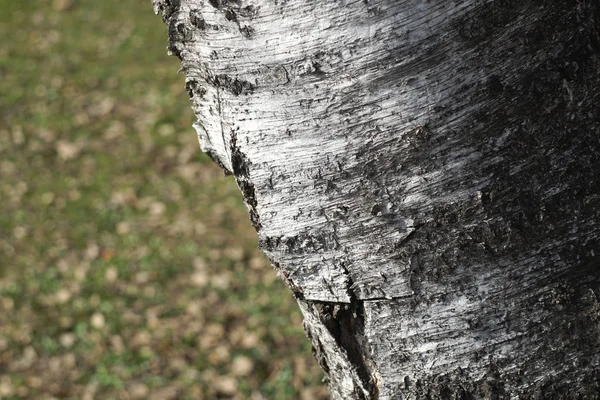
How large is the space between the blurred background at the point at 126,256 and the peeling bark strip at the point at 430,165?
11.0 feet

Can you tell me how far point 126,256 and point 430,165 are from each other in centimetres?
492

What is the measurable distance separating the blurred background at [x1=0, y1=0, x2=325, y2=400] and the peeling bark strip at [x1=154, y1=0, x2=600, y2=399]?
3.34m

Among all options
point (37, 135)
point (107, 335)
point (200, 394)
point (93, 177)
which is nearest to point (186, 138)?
point (93, 177)

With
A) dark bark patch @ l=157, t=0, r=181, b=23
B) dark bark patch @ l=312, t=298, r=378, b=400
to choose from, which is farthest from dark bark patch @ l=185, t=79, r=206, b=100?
dark bark patch @ l=312, t=298, r=378, b=400

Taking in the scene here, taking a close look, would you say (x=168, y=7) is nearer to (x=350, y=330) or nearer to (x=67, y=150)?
(x=350, y=330)

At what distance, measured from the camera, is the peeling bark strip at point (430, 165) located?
110cm

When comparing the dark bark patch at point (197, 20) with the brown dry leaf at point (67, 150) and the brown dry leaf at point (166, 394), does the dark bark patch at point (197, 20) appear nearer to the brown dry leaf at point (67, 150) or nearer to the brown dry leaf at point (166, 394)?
the brown dry leaf at point (166, 394)

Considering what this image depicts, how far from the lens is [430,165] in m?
1.14

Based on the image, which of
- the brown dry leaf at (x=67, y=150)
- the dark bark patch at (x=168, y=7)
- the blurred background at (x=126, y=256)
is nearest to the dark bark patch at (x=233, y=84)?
the dark bark patch at (x=168, y=7)

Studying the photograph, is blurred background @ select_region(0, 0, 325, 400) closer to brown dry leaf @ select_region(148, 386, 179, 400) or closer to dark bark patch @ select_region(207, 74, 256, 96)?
brown dry leaf @ select_region(148, 386, 179, 400)

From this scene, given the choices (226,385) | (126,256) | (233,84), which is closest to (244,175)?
(233,84)

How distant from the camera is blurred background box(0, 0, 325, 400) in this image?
15.4 feet

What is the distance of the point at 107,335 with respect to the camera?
16.5ft

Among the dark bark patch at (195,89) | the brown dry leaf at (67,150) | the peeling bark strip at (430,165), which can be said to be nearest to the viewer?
the peeling bark strip at (430,165)
